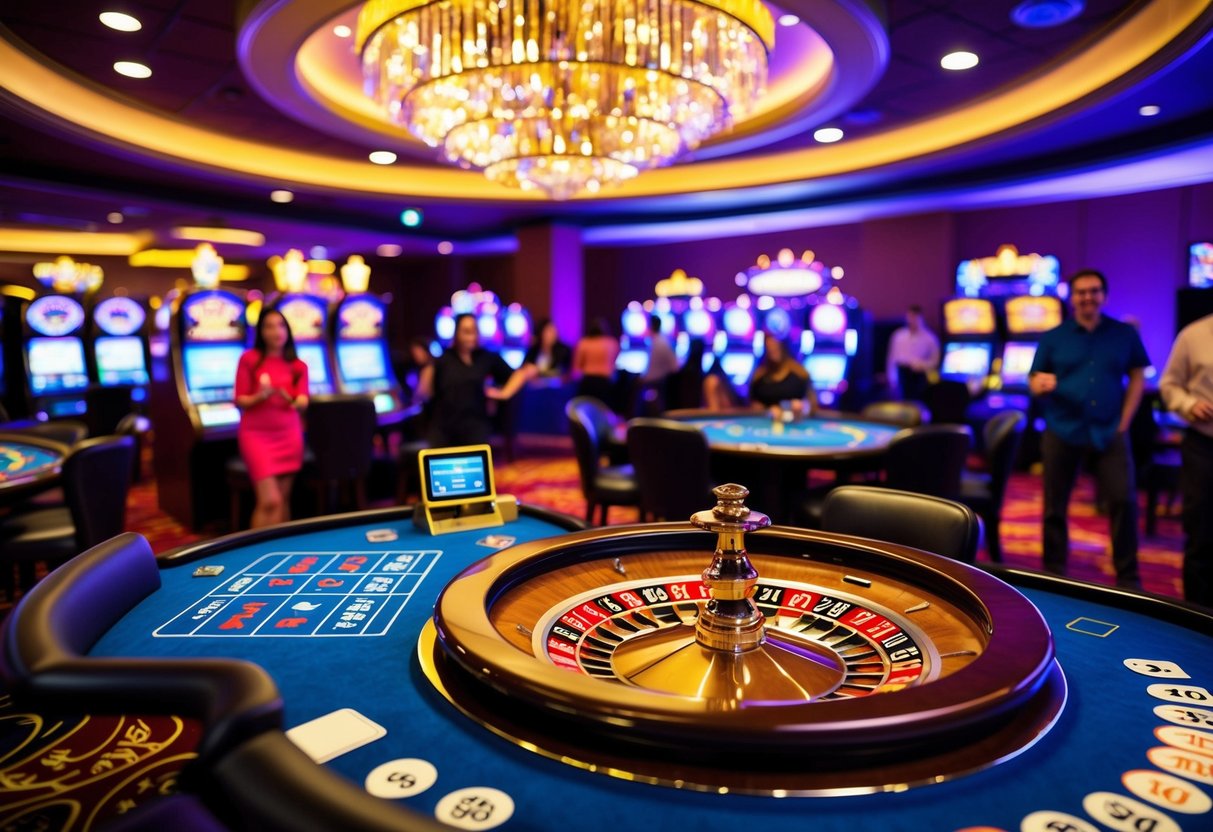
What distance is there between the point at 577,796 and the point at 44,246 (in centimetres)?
1629

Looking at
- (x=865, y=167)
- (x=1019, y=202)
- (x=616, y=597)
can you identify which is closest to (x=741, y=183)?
(x=865, y=167)

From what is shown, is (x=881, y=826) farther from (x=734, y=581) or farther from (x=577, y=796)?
(x=734, y=581)

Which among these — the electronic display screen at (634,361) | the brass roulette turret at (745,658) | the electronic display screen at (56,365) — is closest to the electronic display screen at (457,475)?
the brass roulette turret at (745,658)

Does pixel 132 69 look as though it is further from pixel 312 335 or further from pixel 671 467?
pixel 671 467

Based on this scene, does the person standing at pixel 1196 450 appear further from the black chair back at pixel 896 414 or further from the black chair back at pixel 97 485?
the black chair back at pixel 97 485

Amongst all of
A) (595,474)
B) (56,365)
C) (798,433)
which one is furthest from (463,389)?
(56,365)

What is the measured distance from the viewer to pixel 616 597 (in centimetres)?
133

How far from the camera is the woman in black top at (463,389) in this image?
4.26 meters

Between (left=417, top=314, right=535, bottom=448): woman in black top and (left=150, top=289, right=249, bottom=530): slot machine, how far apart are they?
4.44ft

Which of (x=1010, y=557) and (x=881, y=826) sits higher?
(x=881, y=826)

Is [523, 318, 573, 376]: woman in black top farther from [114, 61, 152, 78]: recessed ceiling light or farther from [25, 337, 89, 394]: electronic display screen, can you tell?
[114, 61, 152, 78]: recessed ceiling light

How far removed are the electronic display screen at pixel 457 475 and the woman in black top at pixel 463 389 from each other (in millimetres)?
2288

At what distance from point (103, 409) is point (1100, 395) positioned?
6.81 metres

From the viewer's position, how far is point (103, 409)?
20.4 feet
